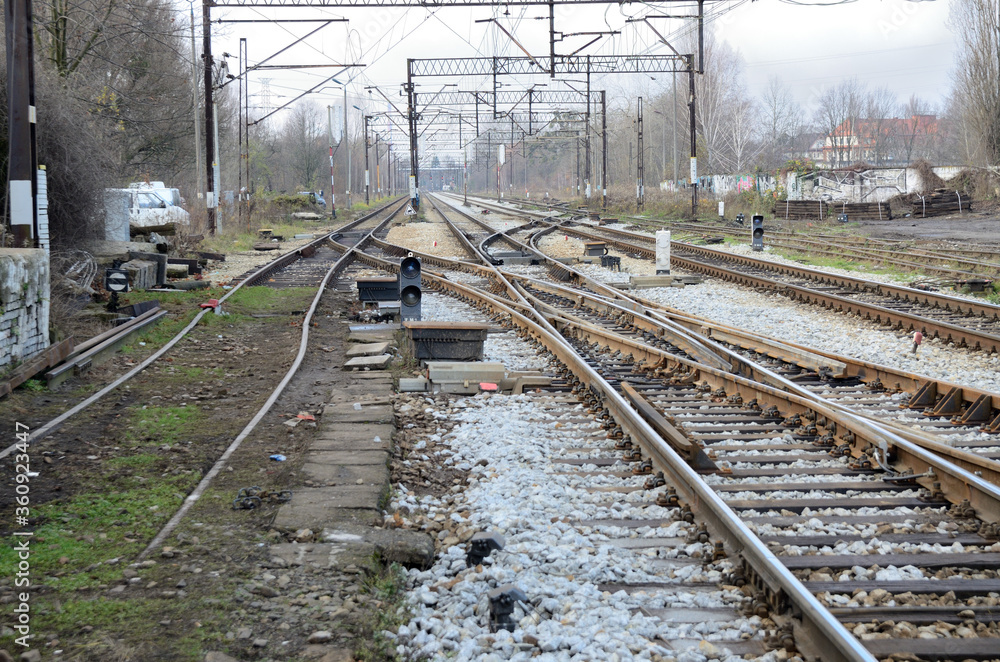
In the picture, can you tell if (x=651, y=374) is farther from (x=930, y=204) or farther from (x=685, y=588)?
(x=930, y=204)

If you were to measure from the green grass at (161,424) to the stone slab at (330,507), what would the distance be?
192 centimetres

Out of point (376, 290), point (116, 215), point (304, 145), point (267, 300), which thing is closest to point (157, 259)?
point (267, 300)

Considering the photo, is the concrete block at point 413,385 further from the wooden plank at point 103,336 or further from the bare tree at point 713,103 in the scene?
the bare tree at point 713,103

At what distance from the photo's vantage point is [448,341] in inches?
382

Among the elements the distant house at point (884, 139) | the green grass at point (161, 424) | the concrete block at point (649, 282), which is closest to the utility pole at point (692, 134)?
the concrete block at point (649, 282)

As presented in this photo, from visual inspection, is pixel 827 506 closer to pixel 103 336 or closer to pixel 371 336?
pixel 371 336

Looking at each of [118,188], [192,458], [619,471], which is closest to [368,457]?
[192,458]

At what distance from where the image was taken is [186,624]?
12.5 feet

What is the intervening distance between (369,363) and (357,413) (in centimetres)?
224

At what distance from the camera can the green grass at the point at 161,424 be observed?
7003 mm

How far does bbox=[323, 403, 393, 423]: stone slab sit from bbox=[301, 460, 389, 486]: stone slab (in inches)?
44.2

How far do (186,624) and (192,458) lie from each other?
113 inches

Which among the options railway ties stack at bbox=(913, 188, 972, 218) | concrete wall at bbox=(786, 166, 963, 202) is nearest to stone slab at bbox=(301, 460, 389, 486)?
railway ties stack at bbox=(913, 188, 972, 218)

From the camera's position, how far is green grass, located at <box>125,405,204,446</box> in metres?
7.00
